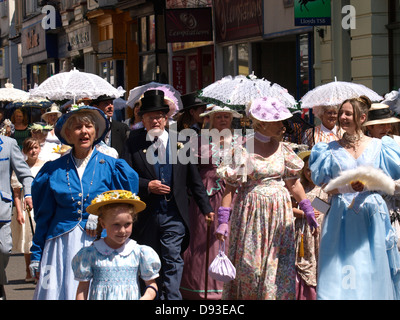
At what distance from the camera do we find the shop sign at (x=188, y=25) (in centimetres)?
2430

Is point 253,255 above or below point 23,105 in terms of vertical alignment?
below

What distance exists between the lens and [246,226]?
26.1 feet

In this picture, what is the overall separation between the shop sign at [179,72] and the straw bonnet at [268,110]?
19385 millimetres

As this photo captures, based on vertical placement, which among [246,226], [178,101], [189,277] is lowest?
[189,277]

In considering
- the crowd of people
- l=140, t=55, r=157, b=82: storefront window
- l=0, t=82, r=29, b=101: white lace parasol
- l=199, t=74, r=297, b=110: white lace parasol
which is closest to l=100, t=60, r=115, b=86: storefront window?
l=140, t=55, r=157, b=82: storefront window

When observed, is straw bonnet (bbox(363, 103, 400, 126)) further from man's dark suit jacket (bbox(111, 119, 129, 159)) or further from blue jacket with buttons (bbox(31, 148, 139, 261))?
blue jacket with buttons (bbox(31, 148, 139, 261))

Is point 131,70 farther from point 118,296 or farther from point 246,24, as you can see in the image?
point 118,296

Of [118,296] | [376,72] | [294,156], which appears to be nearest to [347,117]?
[294,156]

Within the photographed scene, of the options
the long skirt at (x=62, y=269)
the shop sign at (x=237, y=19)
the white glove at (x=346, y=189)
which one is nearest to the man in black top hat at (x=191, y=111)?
the white glove at (x=346, y=189)

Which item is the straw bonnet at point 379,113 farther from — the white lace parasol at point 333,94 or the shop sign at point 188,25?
the shop sign at point 188,25

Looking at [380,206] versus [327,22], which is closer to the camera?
[380,206]

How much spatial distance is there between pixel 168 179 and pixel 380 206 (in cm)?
201

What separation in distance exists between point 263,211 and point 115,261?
2.13 metres

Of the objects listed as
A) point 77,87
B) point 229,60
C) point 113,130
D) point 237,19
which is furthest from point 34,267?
point 229,60
